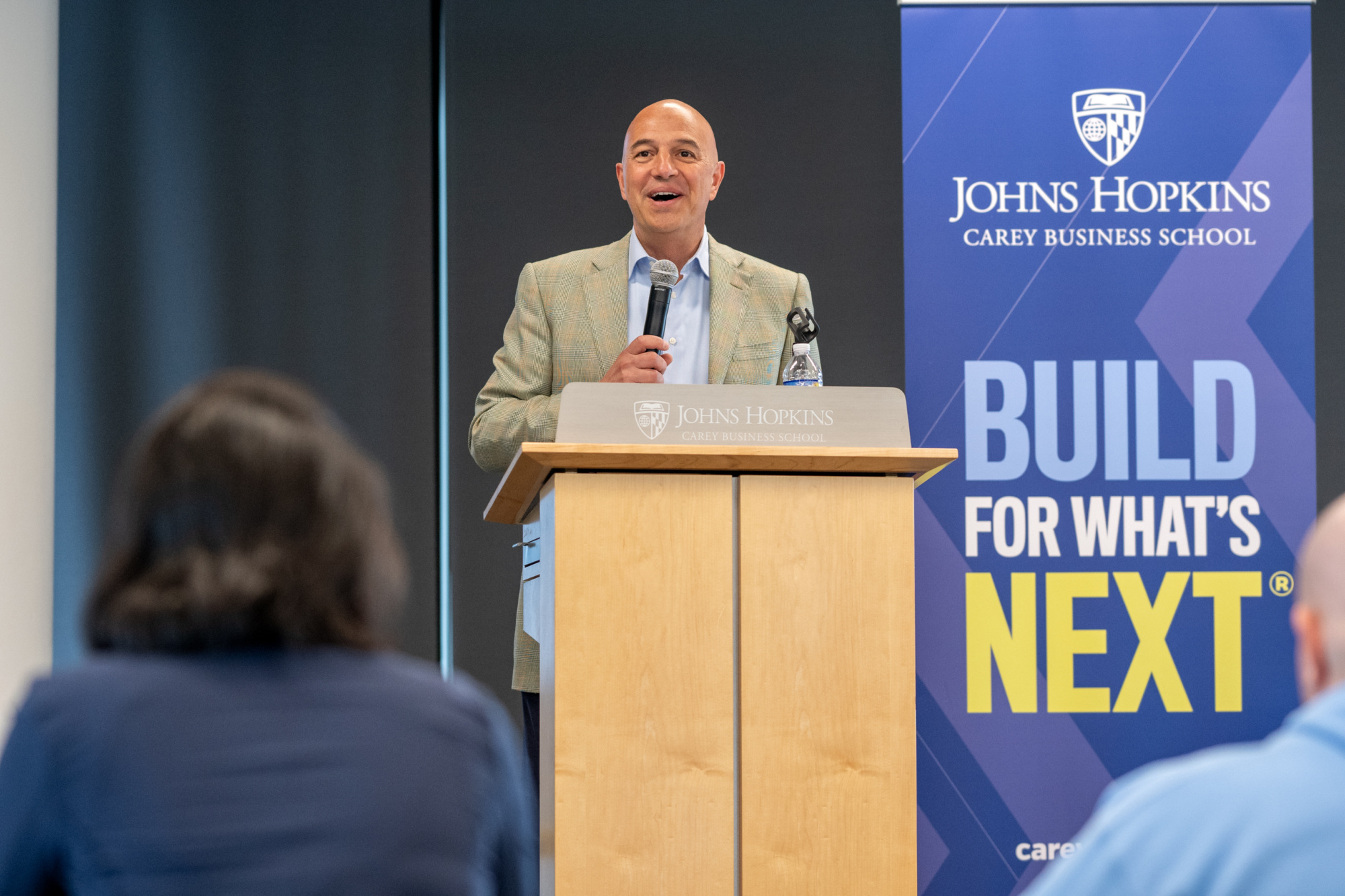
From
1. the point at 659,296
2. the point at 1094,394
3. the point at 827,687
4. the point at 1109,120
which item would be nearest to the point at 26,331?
the point at 659,296

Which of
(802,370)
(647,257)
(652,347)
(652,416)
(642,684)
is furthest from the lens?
(647,257)

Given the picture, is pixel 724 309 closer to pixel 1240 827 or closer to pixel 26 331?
pixel 26 331

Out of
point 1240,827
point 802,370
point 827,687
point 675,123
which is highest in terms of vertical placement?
point 675,123

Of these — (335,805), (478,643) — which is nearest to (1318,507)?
(478,643)

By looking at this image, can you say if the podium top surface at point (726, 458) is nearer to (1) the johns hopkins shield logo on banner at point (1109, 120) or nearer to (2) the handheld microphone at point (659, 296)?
(2) the handheld microphone at point (659, 296)

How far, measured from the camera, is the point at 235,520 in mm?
960

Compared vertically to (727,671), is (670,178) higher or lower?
higher

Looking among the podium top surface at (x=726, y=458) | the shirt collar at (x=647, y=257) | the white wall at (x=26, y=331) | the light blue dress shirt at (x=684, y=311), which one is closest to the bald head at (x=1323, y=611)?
the podium top surface at (x=726, y=458)

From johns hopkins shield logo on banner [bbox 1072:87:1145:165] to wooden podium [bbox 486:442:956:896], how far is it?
2.06 metres

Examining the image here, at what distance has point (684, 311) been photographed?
124 inches

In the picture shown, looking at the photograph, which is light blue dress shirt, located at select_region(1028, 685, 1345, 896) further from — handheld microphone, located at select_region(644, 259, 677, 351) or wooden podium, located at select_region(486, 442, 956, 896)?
handheld microphone, located at select_region(644, 259, 677, 351)

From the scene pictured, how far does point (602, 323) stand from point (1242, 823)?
245cm

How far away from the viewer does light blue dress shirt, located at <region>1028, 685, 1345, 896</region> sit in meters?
0.71

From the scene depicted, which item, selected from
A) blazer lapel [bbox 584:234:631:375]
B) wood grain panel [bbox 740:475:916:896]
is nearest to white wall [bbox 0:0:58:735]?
blazer lapel [bbox 584:234:631:375]
